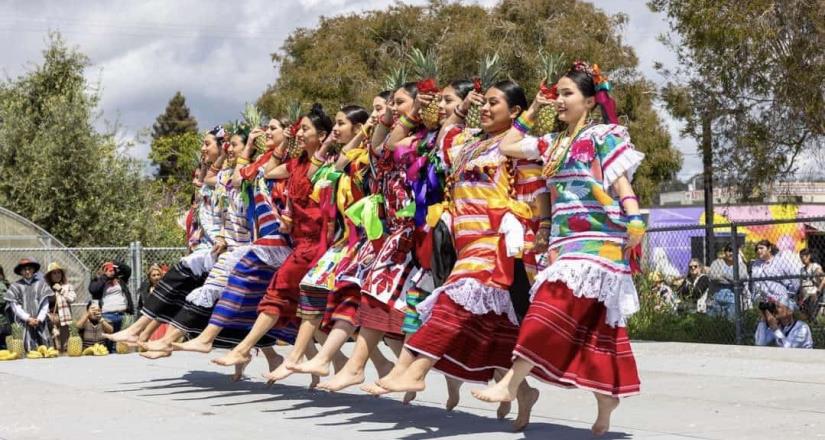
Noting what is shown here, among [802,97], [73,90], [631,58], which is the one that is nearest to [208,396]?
[802,97]

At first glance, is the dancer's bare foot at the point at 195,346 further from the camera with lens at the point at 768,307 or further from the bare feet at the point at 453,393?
the camera with lens at the point at 768,307

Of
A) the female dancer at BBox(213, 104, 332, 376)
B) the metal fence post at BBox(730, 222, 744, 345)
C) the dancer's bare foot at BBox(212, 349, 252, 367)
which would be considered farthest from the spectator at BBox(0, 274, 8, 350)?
the metal fence post at BBox(730, 222, 744, 345)

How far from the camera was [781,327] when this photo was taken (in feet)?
43.3

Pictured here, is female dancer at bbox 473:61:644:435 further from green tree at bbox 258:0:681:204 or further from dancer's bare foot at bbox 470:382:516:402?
green tree at bbox 258:0:681:204

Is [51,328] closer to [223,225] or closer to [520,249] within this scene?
[223,225]

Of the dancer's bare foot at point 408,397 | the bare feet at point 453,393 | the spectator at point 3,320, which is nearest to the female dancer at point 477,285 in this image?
the bare feet at point 453,393

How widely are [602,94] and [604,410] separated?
1.59 meters

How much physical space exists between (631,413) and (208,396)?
323 cm

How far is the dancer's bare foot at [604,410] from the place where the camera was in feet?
20.4

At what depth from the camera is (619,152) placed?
619cm

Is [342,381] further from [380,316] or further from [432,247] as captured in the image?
[432,247]

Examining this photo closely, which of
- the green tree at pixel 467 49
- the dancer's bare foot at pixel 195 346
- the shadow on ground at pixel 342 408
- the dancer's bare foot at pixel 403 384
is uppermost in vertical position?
the green tree at pixel 467 49

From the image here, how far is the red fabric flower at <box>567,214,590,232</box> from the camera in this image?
621 centimetres

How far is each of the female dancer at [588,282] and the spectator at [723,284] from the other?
815 cm
